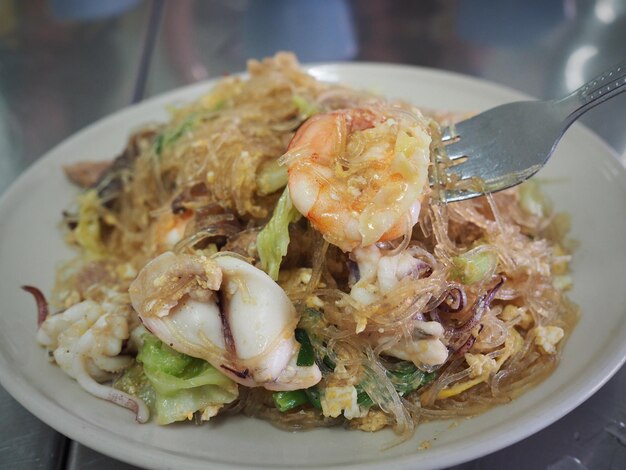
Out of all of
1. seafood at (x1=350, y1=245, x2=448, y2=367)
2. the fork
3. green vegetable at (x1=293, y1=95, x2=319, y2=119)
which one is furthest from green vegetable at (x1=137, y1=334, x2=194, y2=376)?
green vegetable at (x1=293, y1=95, x2=319, y2=119)

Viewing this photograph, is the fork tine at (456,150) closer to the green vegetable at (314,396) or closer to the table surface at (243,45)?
the green vegetable at (314,396)

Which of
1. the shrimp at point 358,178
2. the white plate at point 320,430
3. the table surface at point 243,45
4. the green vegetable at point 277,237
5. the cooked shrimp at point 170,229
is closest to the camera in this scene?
the white plate at point 320,430

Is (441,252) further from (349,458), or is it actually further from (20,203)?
(20,203)

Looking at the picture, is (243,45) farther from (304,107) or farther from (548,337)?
(548,337)

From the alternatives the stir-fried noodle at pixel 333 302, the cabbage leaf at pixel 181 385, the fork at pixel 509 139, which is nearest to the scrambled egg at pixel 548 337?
the stir-fried noodle at pixel 333 302

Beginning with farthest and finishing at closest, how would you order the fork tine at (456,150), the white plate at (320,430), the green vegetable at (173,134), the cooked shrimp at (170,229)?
the green vegetable at (173,134)
the cooked shrimp at (170,229)
the fork tine at (456,150)
the white plate at (320,430)

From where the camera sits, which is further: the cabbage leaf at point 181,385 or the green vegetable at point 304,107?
the green vegetable at point 304,107
